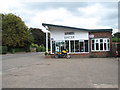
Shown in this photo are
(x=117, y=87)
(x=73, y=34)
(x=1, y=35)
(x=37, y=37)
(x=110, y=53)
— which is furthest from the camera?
(x=37, y=37)

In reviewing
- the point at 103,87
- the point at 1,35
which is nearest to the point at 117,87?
the point at 103,87

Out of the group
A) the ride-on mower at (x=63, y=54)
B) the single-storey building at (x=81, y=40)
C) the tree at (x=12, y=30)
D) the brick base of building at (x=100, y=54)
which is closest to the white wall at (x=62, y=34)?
the single-storey building at (x=81, y=40)

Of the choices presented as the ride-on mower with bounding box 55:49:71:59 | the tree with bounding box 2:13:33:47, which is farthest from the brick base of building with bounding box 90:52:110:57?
the tree with bounding box 2:13:33:47

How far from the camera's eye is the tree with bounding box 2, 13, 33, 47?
1464 inches

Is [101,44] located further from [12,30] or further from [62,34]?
[12,30]

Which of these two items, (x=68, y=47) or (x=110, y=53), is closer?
(x=110, y=53)

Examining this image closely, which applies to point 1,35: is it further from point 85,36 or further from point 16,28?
point 85,36

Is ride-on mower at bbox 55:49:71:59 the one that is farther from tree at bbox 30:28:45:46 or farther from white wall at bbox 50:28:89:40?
tree at bbox 30:28:45:46

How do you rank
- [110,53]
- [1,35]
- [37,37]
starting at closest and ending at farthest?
[110,53]
[1,35]
[37,37]

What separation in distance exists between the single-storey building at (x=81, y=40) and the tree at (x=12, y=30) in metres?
19.2

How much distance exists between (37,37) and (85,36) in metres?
49.4

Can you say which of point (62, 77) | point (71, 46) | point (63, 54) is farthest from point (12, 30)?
point (62, 77)

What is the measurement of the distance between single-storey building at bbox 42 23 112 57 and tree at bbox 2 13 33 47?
63.0ft

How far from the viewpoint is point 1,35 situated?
3697 centimetres
